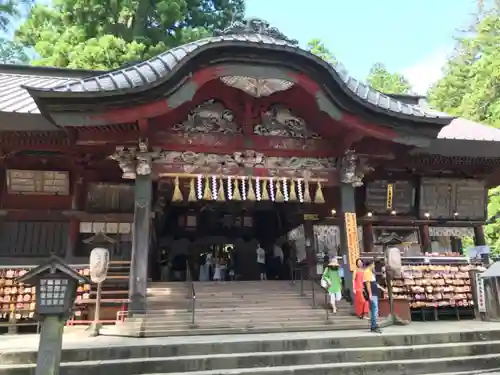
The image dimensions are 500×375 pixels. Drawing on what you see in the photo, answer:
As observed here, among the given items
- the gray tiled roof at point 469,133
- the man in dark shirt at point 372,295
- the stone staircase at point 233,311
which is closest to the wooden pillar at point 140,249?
the stone staircase at point 233,311

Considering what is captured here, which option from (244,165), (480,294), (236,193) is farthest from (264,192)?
(480,294)

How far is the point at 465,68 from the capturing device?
35312mm

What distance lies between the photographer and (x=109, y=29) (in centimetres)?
2319

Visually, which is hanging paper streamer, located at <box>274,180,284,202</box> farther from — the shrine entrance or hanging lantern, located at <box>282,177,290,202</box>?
the shrine entrance

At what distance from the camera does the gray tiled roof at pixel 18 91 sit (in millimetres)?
9977

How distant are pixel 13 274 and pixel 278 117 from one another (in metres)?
7.22

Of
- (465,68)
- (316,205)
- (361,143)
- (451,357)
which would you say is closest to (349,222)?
(361,143)

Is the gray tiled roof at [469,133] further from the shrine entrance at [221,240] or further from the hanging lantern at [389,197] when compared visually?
the shrine entrance at [221,240]

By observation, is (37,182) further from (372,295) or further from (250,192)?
(372,295)

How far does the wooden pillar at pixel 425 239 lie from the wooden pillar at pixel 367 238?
180 centimetres

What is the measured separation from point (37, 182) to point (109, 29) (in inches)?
570

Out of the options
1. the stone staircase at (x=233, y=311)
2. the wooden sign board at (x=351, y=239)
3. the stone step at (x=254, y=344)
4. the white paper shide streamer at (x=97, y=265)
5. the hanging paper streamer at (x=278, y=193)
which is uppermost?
the hanging paper streamer at (x=278, y=193)

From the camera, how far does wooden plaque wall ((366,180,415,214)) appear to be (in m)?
13.3

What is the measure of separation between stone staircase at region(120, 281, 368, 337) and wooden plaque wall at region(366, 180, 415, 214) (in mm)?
3789
